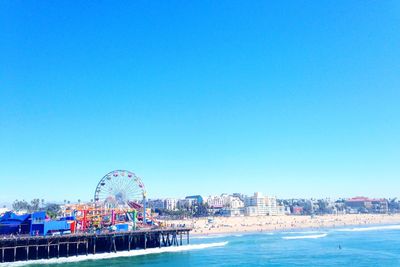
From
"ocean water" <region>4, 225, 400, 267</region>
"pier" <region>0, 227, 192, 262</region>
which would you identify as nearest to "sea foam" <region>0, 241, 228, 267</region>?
"ocean water" <region>4, 225, 400, 267</region>

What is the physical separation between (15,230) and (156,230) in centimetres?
2362

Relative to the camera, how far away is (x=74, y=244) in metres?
66.1

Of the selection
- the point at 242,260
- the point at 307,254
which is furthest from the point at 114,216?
the point at 307,254

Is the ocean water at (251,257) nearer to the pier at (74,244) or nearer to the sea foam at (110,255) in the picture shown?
the sea foam at (110,255)

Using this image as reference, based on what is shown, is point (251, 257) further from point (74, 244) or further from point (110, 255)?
point (74, 244)

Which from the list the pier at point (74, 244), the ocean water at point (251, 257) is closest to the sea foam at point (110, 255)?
the ocean water at point (251, 257)

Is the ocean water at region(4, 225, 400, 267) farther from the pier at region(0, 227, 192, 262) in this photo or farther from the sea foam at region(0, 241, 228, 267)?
the pier at region(0, 227, 192, 262)

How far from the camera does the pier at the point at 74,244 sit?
60.2m

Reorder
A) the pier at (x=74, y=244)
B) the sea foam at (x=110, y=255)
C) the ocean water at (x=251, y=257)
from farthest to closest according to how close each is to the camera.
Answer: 1. the pier at (x=74, y=244)
2. the sea foam at (x=110, y=255)
3. the ocean water at (x=251, y=257)

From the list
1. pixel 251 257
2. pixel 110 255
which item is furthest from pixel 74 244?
pixel 251 257

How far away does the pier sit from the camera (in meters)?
60.2

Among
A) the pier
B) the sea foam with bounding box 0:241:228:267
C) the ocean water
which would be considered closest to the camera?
the ocean water

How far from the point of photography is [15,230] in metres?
66.2

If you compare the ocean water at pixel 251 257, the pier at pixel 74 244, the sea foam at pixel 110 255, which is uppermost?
the pier at pixel 74 244
